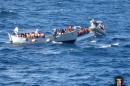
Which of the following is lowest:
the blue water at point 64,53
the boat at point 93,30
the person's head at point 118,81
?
the blue water at point 64,53

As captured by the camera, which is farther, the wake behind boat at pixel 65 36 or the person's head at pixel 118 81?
the wake behind boat at pixel 65 36

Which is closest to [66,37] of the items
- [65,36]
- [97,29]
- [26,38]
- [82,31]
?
[65,36]

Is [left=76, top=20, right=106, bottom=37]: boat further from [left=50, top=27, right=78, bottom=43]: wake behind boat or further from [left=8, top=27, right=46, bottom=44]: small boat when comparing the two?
[left=8, top=27, right=46, bottom=44]: small boat

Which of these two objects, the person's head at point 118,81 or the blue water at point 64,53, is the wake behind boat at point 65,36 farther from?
the person's head at point 118,81

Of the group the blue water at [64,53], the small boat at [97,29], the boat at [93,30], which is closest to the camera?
the blue water at [64,53]

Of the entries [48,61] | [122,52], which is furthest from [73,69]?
[122,52]

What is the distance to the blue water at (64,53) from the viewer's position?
72625 millimetres

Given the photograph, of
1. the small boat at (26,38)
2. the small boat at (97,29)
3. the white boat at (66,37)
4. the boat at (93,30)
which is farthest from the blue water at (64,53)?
the boat at (93,30)

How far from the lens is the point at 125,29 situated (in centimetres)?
11612

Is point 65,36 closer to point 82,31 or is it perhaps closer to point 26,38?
point 82,31

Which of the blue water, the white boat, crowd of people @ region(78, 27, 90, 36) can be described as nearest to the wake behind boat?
the white boat

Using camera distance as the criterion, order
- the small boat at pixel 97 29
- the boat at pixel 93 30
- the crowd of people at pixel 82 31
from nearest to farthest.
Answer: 1. the crowd of people at pixel 82 31
2. the boat at pixel 93 30
3. the small boat at pixel 97 29

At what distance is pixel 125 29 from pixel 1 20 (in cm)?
2745

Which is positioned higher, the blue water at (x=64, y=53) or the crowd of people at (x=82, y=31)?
the crowd of people at (x=82, y=31)
